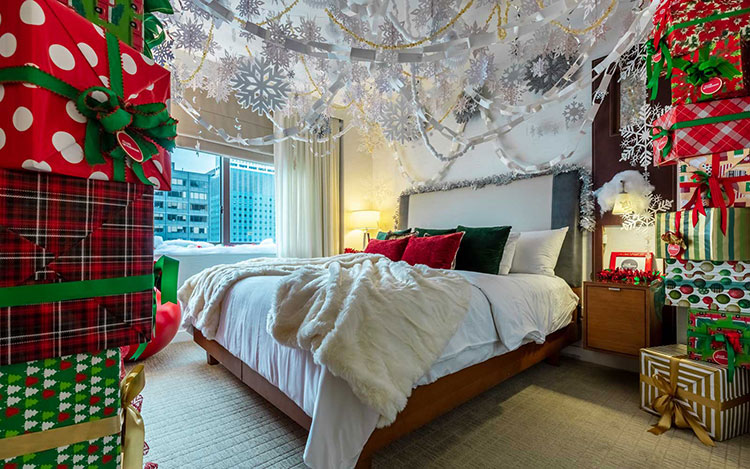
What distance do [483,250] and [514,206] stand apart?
79 centimetres

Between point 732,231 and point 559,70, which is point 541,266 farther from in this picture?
point 559,70

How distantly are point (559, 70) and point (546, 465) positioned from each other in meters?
2.84

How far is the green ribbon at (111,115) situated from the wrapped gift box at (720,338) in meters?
2.44

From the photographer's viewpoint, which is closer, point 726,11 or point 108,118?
point 108,118

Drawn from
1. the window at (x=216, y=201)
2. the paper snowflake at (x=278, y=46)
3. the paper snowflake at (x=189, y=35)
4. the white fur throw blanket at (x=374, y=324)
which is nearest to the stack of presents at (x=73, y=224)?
the white fur throw blanket at (x=374, y=324)

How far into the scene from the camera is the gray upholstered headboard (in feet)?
9.37

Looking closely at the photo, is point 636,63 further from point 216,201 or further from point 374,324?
point 216,201

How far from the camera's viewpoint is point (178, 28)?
1.50m

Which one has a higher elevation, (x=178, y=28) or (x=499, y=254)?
(x=178, y=28)

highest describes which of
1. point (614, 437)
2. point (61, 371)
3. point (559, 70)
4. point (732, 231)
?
point (559, 70)

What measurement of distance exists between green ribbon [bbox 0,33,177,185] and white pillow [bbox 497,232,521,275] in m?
2.58

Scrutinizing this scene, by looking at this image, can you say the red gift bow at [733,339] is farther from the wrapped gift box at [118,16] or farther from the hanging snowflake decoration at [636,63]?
the wrapped gift box at [118,16]

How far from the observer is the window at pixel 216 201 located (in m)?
3.84

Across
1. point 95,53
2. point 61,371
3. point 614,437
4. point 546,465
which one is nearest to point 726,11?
point 614,437
